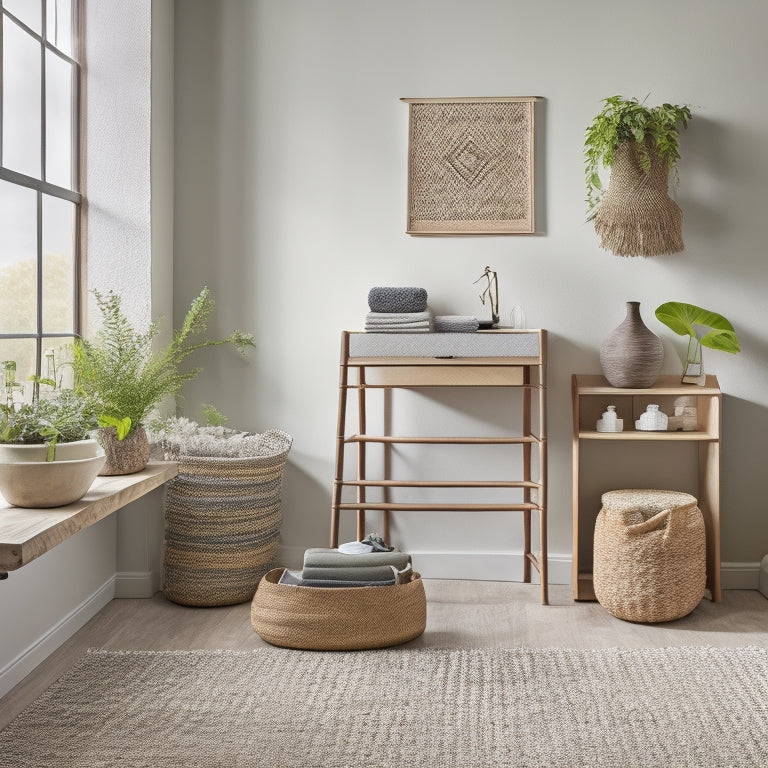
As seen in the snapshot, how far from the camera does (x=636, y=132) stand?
3.35 metres

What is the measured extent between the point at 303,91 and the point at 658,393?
1973mm

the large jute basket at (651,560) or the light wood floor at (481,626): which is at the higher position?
the large jute basket at (651,560)

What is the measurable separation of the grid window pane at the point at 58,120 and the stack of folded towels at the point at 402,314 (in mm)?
1271

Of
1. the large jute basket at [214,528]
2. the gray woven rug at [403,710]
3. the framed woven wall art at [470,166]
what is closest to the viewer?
the gray woven rug at [403,710]

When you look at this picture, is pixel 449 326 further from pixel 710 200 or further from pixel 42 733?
pixel 42 733

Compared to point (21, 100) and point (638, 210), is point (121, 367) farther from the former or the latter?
point (638, 210)

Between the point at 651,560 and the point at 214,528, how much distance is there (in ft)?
5.39

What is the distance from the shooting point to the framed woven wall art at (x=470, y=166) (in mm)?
3594

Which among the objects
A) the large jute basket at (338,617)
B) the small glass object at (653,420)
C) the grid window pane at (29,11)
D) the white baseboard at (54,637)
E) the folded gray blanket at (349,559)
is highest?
the grid window pane at (29,11)

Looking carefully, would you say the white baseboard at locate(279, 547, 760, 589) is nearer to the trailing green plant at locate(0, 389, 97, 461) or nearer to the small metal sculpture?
the small metal sculpture

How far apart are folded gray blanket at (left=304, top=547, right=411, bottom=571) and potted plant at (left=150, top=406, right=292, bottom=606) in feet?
1.59

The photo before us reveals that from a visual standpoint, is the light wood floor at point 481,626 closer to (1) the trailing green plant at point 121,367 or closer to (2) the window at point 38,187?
(1) the trailing green plant at point 121,367

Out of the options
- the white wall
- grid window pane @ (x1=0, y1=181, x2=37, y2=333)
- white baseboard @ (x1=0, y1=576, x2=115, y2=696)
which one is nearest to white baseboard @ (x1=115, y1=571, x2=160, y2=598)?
white baseboard @ (x1=0, y1=576, x2=115, y2=696)

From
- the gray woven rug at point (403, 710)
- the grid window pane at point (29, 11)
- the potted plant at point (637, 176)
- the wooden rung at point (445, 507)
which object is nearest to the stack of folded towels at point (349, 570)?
the gray woven rug at point (403, 710)
